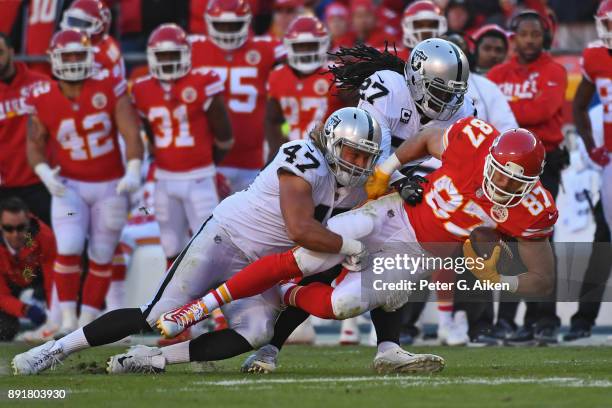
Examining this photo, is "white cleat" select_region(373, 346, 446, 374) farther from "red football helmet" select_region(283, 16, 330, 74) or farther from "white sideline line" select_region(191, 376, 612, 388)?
"red football helmet" select_region(283, 16, 330, 74)

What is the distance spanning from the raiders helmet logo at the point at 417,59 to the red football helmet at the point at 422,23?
2.36 m

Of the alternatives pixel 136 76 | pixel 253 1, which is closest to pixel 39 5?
pixel 136 76

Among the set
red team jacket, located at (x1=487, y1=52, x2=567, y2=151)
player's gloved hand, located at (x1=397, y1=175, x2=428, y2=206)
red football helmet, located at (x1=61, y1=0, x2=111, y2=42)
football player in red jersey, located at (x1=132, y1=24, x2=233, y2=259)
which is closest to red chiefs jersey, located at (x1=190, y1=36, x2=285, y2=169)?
football player in red jersey, located at (x1=132, y1=24, x2=233, y2=259)

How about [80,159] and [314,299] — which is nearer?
[314,299]

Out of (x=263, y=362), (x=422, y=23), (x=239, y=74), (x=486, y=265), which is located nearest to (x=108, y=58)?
(x=239, y=74)

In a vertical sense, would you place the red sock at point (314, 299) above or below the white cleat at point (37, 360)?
above

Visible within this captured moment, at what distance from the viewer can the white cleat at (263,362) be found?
21.9ft

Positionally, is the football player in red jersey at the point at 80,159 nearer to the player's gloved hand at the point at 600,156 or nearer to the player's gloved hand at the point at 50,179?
the player's gloved hand at the point at 50,179

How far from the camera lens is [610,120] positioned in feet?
29.7

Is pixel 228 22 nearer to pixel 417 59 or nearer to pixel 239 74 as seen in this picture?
pixel 239 74

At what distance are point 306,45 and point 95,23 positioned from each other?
5.40 ft

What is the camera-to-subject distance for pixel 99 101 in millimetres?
9547

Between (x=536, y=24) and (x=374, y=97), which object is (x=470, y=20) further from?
(x=374, y=97)

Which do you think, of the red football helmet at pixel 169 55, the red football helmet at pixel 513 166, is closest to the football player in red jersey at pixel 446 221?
the red football helmet at pixel 513 166
